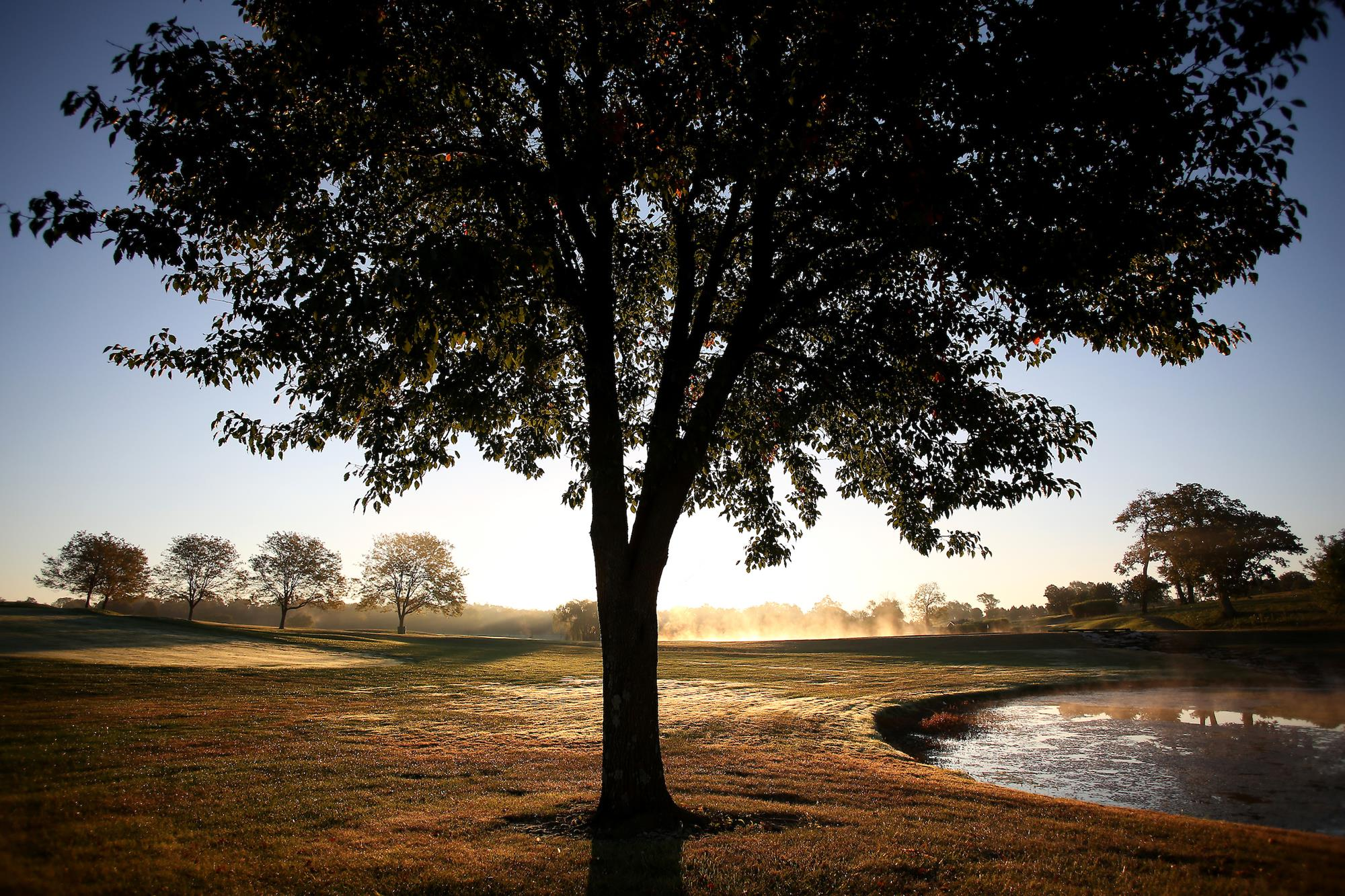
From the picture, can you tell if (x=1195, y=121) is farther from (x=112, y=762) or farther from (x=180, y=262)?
(x=112, y=762)

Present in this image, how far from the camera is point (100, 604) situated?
223 feet

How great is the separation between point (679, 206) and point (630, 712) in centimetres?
711

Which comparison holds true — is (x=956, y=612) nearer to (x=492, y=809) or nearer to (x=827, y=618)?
(x=827, y=618)

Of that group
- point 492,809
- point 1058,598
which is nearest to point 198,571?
point 492,809

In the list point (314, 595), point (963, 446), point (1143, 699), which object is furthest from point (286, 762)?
point (314, 595)

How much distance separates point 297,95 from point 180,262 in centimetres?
308

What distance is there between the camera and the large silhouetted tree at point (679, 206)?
6.71 metres

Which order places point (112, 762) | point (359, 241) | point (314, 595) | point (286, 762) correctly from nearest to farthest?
point (359, 241) → point (112, 762) → point (286, 762) → point (314, 595)

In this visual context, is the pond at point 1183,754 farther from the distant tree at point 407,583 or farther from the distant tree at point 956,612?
the distant tree at point 956,612

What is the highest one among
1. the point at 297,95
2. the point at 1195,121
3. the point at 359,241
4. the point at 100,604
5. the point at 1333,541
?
the point at 297,95

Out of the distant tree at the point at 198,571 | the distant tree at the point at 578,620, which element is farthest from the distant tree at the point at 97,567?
the distant tree at the point at 578,620

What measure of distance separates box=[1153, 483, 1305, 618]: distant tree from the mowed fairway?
1973 inches

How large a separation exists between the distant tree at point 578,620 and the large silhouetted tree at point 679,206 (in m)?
65.8

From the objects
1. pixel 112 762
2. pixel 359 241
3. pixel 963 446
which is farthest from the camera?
pixel 112 762
